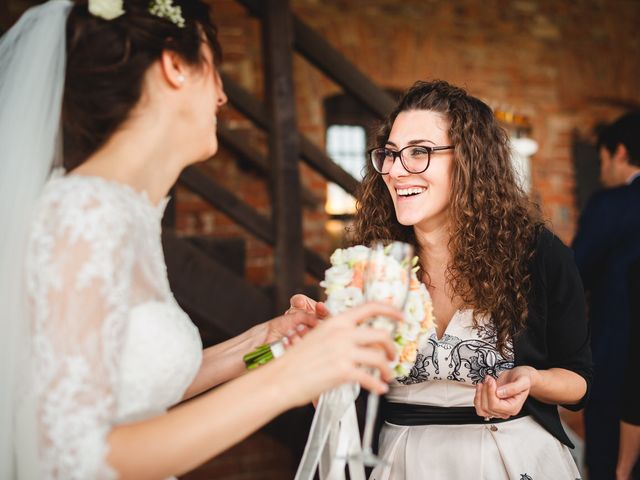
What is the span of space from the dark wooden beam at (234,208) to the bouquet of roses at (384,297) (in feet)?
4.44

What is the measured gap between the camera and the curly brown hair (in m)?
1.71

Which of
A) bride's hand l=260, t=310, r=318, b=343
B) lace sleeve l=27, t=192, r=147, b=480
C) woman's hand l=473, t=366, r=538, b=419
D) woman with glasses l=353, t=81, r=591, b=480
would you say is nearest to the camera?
lace sleeve l=27, t=192, r=147, b=480

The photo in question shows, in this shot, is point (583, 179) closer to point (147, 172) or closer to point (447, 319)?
point (447, 319)

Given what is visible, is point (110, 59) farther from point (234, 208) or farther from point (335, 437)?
point (234, 208)

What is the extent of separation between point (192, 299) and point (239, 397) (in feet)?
4.68

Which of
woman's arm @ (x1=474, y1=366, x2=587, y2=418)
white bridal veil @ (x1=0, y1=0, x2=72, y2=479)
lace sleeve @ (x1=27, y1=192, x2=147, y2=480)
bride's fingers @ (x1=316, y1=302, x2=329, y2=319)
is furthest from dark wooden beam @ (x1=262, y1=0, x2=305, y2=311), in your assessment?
lace sleeve @ (x1=27, y1=192, x2=147, y2=480)

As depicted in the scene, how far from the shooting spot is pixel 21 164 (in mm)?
1301

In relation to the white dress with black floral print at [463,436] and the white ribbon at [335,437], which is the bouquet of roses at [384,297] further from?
the white dress with black floral print at [463,436]

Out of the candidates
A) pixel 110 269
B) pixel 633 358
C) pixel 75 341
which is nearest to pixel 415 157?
pixel 110 269

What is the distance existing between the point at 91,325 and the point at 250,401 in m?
0.30

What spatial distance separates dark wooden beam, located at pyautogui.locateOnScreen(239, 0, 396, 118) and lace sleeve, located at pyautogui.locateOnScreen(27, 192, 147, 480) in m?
1.94

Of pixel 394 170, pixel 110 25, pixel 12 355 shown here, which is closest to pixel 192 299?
pixel 394 170

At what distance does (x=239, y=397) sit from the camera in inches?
40.8

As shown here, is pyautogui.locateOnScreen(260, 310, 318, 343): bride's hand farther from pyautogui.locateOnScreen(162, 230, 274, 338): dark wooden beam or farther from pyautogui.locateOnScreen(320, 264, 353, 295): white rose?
pyautogui.locateOnScreen(162, 230, 274, 338): dark wooden beam
